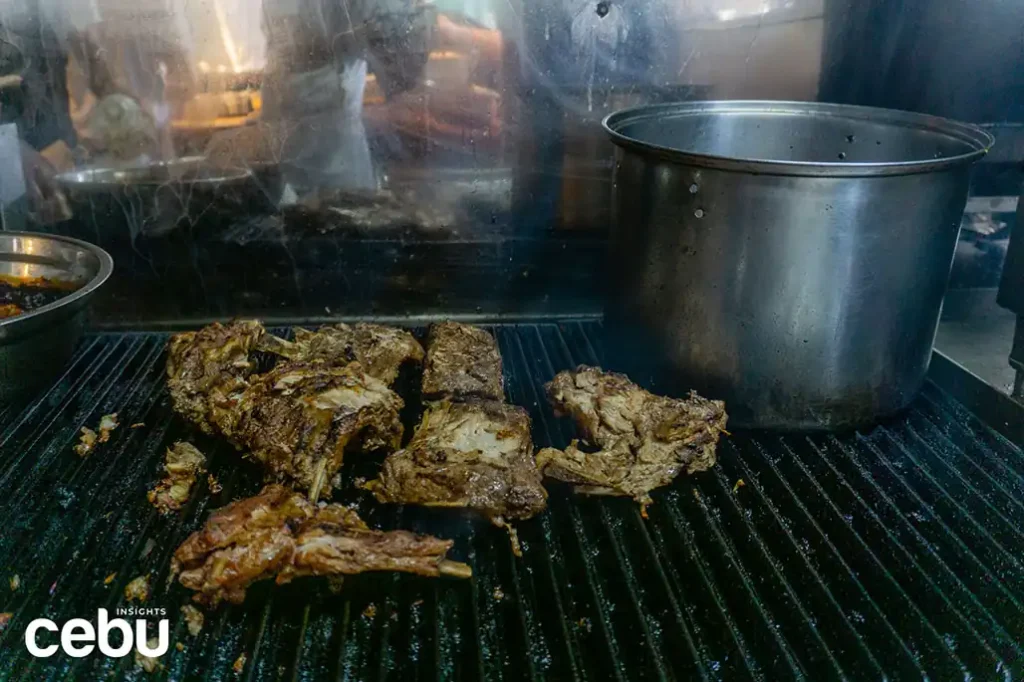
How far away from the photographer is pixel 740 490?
2.72m

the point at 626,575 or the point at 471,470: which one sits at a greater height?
the point at 471,470

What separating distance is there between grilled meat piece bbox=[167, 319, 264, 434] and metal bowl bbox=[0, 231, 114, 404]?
386mm

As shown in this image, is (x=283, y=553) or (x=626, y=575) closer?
(x=283, y=553)

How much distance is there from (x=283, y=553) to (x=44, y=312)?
1.47 m

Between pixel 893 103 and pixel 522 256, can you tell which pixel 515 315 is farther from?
pixel 893 103

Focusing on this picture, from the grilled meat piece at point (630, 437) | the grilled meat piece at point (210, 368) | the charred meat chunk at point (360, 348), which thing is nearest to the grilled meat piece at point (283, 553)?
the grilled meat piece at point (630, 437)

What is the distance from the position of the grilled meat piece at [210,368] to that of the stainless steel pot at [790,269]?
155cm

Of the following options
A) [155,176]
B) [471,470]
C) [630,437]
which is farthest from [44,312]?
[630,437]

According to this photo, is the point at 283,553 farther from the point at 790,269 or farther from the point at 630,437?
the point at 790,269

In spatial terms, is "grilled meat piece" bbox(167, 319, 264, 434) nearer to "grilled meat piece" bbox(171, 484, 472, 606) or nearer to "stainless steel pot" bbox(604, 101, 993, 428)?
"grilled meat piece" bbox(171, 484, 472, 606)

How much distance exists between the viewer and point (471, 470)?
8.18 ft

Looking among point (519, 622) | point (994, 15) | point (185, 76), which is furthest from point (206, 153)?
point (994, 15)

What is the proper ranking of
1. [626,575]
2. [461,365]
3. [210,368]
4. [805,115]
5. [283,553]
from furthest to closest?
[805,115], [461,365], [210,368], [626,575], [283,553]

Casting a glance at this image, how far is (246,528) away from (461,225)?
226 cm
